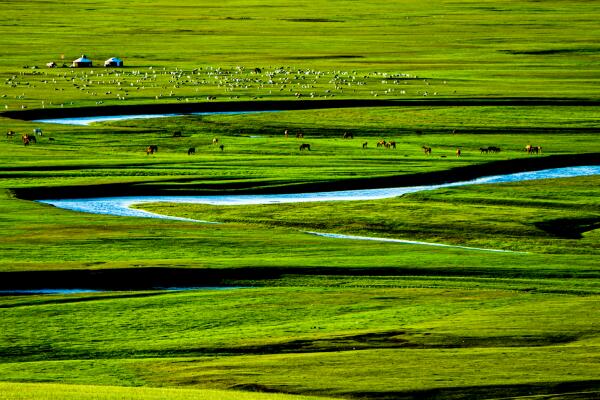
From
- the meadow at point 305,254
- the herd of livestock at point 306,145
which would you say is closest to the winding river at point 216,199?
the meadow at point 305,254

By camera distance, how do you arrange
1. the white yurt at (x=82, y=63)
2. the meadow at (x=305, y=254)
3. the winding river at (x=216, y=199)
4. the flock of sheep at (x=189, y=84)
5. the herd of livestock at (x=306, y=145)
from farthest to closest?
the white yurt at (x=82, y=63), the flock of sheep at (x=189, y=84), the herd of livestock at (x=306, y=145), the winding river at (x=216, y=199), the meadow at (x=305, y=254)

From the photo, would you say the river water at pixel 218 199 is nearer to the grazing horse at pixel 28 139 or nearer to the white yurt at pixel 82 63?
the grazing horse at pixel 28 139

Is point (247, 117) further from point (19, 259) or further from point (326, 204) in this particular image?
point (19, 259)

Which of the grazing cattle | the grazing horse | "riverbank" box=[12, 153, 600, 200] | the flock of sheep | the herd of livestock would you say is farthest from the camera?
the flock of sheep

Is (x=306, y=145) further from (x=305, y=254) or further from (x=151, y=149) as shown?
(x=305, y=254)

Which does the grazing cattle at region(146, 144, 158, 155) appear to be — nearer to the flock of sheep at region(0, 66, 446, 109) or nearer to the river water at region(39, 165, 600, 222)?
the river water at region(39, 165, 600, 222)

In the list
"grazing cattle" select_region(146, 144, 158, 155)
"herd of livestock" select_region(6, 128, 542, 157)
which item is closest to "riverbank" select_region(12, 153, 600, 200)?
"herd of livestock" select_region(6, 128, 542, 157)

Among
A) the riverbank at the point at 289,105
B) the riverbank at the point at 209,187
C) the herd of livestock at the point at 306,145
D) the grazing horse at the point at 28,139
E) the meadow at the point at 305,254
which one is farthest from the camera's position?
the riverbank at the point at 289,105

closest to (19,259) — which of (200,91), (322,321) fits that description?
(322,321)
